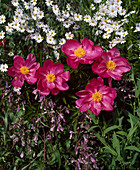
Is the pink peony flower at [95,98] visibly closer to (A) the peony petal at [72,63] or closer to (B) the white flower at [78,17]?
(A) the peony petal at [72,63]

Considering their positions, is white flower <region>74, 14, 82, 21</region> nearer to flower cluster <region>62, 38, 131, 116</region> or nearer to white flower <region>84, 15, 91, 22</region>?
white flower <region>84, 15, 91, 22</region>

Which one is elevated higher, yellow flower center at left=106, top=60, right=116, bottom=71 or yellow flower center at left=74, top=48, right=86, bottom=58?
yellow flower center at left=74, top=48, right=86, bottom=58

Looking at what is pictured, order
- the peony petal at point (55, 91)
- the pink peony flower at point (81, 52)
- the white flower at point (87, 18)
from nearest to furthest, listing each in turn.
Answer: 1. the pink peony flower at point (81, 52)
2. the peony petal at point (55, 91)
3. the white flower at point (87, 18)

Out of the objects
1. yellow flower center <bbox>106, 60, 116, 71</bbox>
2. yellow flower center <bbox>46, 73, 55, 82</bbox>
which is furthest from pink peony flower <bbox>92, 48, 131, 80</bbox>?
yellow flower center <bbox>46, 73, 55, 82</bbox>

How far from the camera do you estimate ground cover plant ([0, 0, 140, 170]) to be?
2.09m

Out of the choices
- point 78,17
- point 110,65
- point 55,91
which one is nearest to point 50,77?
point 55,91

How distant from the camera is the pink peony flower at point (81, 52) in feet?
6.61

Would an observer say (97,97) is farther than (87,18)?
No

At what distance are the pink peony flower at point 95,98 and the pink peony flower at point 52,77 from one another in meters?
0.21

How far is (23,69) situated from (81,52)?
659mm

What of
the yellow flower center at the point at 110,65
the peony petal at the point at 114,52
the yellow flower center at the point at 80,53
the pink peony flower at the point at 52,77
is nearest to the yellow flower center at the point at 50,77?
the pink peony flower at the point at 52,77

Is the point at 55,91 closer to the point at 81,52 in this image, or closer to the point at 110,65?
the point at 81,52

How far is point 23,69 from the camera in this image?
7.11 feet

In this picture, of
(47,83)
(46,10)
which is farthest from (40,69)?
(46,10)
